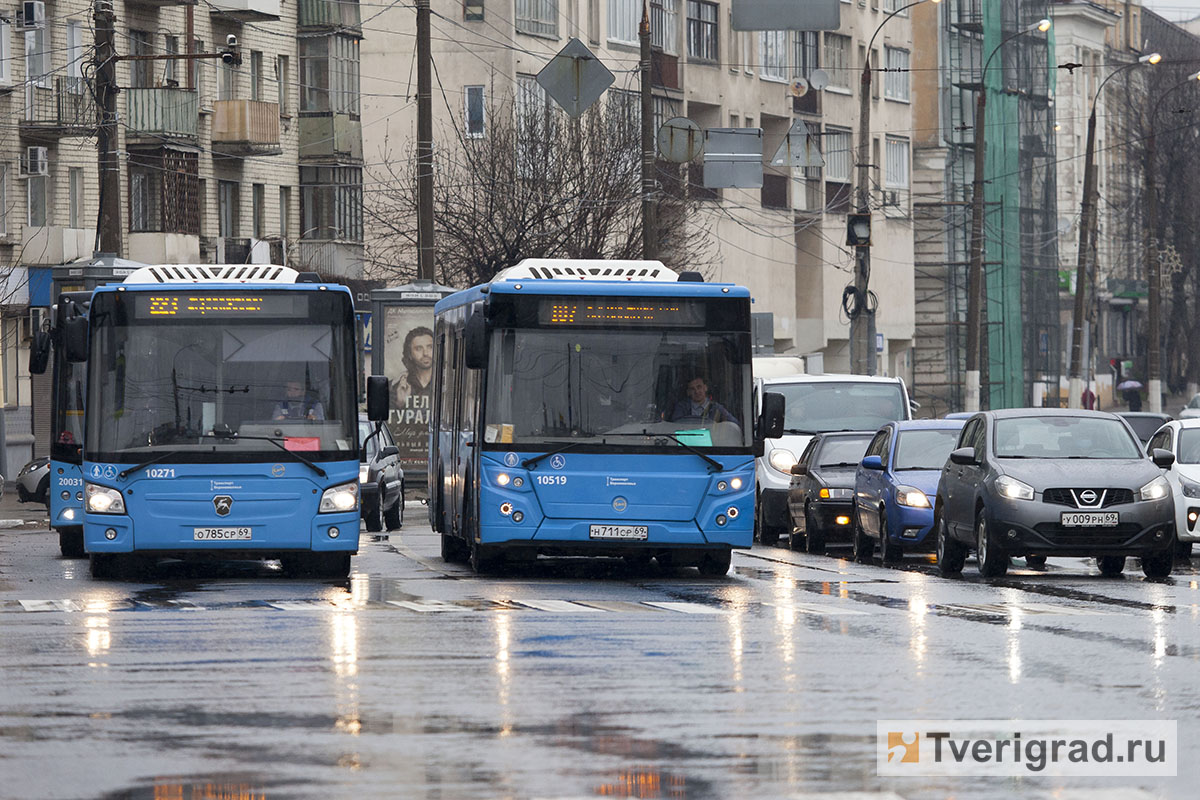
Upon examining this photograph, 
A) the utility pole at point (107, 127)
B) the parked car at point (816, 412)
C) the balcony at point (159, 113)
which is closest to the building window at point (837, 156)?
the balcony at point (159, 113)

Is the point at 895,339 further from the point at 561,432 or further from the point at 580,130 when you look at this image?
the point at 561,432

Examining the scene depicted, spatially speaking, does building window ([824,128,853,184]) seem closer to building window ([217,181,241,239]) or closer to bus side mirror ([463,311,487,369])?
building window ([217,181,241,239])

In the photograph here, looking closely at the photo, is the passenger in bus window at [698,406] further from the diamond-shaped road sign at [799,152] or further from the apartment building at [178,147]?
the diamond-shaped road sign at [799,152]

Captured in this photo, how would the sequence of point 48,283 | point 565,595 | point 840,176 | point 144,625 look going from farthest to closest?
1. point 840,176
2. point 48,283
3. point 565,595
4. point 144,625

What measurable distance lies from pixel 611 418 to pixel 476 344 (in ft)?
4.20

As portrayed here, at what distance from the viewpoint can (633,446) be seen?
69.5 ft

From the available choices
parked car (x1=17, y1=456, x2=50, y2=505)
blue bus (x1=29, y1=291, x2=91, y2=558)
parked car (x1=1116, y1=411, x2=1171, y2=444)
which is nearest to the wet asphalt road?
blue bus (x1=29, y1=291, x2=91, y2=558)

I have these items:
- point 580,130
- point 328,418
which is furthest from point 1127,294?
point 328,418

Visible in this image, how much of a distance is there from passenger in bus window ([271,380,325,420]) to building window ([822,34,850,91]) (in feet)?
204

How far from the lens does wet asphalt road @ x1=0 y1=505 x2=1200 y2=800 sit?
9.49 meters

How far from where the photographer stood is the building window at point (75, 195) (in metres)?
54.0

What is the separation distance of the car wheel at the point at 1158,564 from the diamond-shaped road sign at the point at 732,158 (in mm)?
23610

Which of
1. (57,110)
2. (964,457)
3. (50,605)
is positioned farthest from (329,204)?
(50,605)

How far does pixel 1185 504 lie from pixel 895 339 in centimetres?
5939
